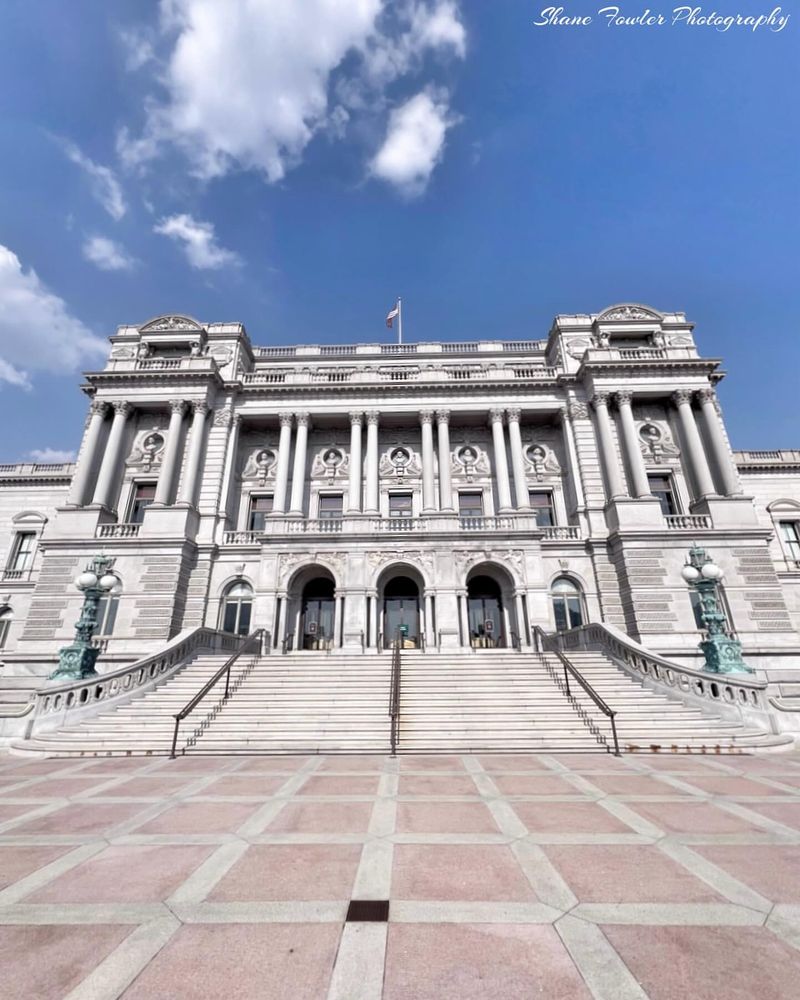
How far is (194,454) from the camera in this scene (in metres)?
24.3

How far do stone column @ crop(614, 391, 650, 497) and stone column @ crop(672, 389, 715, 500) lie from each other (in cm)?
243

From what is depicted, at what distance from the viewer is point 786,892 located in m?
3.71

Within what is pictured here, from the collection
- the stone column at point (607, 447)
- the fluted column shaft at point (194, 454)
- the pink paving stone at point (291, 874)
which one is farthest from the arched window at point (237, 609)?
the stone column at point (607, 447)

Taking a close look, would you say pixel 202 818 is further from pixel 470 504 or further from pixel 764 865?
pixel 470 504

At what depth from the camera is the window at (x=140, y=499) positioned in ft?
80.8

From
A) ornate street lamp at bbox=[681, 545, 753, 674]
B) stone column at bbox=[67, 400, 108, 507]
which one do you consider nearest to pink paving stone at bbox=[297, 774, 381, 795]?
ornate street lamp at bbox=[681, 545, 753, 674]

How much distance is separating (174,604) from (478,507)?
54.2ft

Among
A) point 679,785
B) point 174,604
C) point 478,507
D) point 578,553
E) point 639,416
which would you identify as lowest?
point 679,785

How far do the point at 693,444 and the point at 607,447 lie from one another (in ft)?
14.9

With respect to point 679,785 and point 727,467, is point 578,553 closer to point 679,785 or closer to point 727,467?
point 727,467

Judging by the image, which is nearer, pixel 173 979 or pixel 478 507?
pixel 173 979

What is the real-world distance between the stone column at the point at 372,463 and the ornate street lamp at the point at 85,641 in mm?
12937

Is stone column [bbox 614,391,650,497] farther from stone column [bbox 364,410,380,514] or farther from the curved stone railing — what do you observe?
the curved stone railing

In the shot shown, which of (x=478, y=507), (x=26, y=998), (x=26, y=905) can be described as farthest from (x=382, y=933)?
(x=478, y=507)
